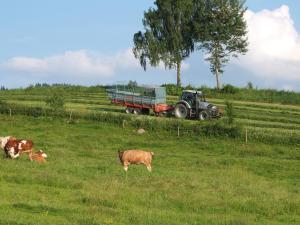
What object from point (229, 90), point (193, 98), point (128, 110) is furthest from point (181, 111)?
point (229, 90)

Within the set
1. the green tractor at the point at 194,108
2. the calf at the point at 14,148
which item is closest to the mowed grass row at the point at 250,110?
the green tractor at the point at 194,108

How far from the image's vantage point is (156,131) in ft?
164

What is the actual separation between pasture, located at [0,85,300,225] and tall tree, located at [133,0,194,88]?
141 feet

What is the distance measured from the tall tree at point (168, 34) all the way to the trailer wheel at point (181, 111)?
38643 millimetres

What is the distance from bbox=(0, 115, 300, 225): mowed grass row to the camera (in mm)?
17422

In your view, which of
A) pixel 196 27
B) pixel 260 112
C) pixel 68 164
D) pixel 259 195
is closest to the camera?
pixel 259 195

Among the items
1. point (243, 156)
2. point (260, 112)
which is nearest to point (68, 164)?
point (243, 156)

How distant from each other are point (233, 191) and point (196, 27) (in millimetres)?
68514

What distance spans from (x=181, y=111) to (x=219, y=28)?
126ft

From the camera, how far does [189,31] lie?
9356cm

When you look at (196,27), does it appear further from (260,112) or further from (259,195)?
(259,195)

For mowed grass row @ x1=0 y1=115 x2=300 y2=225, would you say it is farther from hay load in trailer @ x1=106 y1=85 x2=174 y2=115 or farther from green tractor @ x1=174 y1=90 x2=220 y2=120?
hay load in trailer @ x1=106 y1=85 x2=174 y2=115

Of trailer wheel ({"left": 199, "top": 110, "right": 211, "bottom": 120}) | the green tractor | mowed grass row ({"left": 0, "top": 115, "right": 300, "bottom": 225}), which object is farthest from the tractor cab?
mowed grass row ({"left": 0, "top": 115, "right": 300, "bottom": 225})

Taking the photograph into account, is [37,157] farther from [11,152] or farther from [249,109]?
[249,109]
